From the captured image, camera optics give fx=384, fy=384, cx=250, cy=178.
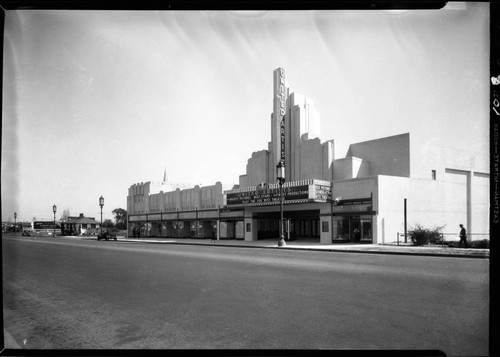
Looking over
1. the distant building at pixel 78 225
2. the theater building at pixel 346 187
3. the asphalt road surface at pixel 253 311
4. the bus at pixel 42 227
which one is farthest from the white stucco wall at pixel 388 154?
the bus at pixel 42 227

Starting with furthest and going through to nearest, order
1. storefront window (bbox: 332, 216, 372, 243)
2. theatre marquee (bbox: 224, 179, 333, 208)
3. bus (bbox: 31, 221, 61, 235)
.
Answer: bus (bbox: 31, 221, 61, 235) → theatre marquee (bbox: 224, 179, 333, 208) → storefront window (bbox: 332, 216, 372, 243)

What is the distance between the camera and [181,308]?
6.80 meters

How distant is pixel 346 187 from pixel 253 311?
86.9 feet

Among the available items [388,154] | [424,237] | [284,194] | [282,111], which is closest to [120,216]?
[282,111]

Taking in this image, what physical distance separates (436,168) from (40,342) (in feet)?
112

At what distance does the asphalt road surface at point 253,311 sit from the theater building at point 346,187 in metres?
19.5

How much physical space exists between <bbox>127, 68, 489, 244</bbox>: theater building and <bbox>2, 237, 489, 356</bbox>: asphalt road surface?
64.1 feet

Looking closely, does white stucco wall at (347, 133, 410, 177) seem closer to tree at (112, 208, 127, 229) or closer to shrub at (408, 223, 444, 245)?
shrub at (408, 223, 444, 245)

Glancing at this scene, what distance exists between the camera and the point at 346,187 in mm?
31719

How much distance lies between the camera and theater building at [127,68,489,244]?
30.4 m

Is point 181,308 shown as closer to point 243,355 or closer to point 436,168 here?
point 243,355

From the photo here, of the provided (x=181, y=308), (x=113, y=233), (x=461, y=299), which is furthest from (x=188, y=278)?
(x=113, y=233)

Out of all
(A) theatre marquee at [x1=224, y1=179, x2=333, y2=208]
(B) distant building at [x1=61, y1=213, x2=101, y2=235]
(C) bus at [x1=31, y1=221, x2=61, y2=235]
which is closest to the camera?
(A) theatre marquee at [x1=224, y1=179, x2=333, y2=208]

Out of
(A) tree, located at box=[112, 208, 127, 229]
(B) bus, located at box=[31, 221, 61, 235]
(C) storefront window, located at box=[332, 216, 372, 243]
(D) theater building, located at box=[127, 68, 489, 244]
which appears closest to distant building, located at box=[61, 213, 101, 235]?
(B) bus, located at box=[31, 221, 61, 235]
